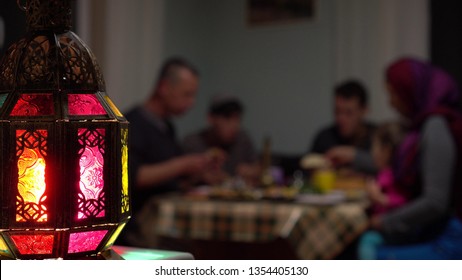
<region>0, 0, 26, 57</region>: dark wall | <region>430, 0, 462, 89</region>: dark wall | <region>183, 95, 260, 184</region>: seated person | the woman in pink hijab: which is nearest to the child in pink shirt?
the woman in pink hijab

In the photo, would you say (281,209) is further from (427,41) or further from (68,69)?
(427,41)

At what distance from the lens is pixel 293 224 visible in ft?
9.31

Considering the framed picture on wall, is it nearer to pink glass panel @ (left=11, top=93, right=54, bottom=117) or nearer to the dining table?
the dining table

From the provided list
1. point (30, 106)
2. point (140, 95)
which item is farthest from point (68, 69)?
point (140, 95)

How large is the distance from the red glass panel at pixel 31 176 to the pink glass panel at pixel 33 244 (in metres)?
0.03

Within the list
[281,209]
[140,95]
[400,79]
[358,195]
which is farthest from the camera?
[140,95]

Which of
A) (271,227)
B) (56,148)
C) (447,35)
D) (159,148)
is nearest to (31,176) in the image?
(56,148)

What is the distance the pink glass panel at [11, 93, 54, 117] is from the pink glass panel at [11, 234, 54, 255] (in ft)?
0.46

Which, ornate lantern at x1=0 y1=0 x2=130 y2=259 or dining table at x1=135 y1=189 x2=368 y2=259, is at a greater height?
ornate lantern at x1=0 y1=0 x2=130 y2=259

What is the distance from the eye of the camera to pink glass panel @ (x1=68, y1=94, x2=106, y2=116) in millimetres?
798

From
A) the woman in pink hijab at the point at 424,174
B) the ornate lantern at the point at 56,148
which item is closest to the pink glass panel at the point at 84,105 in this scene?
the ornate lantern at the point at 56,148
